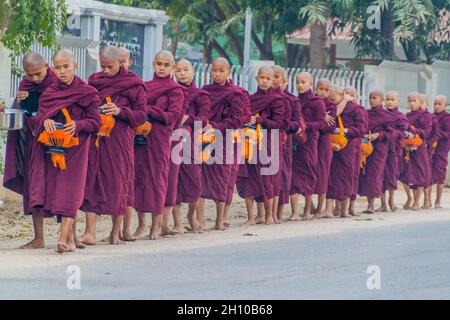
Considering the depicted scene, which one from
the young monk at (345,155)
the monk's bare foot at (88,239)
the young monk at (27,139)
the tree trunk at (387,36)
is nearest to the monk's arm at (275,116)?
the young monk at (345,155)

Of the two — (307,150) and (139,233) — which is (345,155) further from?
(139,233)

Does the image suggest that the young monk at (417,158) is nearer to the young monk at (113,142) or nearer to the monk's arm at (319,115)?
the monk's arm at (319,115)

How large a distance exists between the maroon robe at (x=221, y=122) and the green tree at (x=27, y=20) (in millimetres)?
1774

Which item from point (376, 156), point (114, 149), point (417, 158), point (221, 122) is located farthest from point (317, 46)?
point (114, 149)

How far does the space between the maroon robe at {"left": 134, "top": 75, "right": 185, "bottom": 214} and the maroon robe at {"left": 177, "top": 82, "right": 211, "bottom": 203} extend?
0.77 m

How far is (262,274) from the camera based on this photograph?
11188mm

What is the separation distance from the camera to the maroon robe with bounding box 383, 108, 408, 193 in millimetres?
19656

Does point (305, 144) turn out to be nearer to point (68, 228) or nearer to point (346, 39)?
point (68, 228)

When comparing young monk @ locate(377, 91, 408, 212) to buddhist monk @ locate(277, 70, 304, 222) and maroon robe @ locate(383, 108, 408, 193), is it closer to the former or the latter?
maroon robe @ locate(383, 108, 408, 193)

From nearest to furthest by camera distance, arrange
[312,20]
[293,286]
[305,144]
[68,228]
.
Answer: [293,286] → [68,228] → [305,144] → [312,20]

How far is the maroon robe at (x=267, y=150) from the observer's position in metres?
16.5
